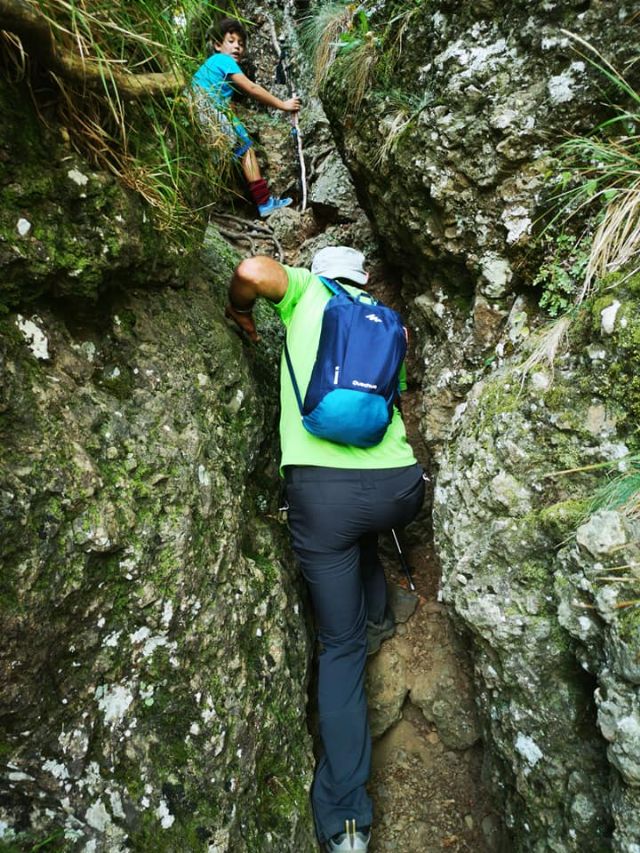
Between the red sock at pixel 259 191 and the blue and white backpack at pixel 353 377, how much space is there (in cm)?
297

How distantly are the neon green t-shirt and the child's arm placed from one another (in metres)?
3.08

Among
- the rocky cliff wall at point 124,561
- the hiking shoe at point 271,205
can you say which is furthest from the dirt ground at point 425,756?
the hiking shoe at point 271,205

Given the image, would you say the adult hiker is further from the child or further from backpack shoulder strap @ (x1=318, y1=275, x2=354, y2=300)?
the child

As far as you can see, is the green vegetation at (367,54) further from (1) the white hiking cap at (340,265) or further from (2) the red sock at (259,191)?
(2) the red sock at (259,191)

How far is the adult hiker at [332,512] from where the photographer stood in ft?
8.93

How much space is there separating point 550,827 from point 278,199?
5.42 metres

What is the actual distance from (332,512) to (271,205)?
3.75 m

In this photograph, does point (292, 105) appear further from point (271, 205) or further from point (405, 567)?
point (405, 567)

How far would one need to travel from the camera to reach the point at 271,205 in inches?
206

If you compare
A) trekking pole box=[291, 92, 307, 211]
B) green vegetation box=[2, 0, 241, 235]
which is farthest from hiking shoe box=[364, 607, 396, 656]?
trekking pole box=[291, 92, 307, 211]

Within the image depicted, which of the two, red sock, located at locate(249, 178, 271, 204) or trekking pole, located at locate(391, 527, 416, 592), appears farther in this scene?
red sock, located at locate(249, 178, 271, 204)

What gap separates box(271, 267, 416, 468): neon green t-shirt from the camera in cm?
275

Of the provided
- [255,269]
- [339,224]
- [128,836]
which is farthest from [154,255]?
[339,224]

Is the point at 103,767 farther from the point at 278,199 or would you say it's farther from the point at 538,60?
the point at 278,199
